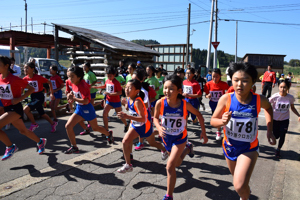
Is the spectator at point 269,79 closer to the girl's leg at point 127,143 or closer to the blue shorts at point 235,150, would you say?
the girl's leg at point 127,143

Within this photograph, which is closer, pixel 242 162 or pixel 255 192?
pixel 242 162

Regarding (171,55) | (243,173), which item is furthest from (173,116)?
(171,55)

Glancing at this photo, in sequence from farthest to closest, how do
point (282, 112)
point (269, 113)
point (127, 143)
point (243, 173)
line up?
point (282, 112) < point (127, 143) < point (269, 113) < point (243, 173)

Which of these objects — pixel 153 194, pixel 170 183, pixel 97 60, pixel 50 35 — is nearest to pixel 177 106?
pixel 170 183

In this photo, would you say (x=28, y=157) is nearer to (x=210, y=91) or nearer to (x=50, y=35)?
(x=210, y=91)

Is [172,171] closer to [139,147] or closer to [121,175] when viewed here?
[121,175]

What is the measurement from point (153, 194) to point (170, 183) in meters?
0.51

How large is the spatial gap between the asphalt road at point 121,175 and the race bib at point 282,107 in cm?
107

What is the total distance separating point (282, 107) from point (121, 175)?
3.83 m

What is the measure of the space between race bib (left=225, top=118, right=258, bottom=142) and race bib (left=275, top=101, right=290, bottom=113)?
2870 mm

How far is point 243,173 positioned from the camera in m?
2.70

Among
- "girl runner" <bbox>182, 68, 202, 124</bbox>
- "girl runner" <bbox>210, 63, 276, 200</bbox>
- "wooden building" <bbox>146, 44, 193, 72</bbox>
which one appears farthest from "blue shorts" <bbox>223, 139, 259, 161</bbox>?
"wooden building" <bbox>146, 44, 193, 72</bbox>

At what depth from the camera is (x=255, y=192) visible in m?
3.68

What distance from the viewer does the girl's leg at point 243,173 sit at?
2668mm
